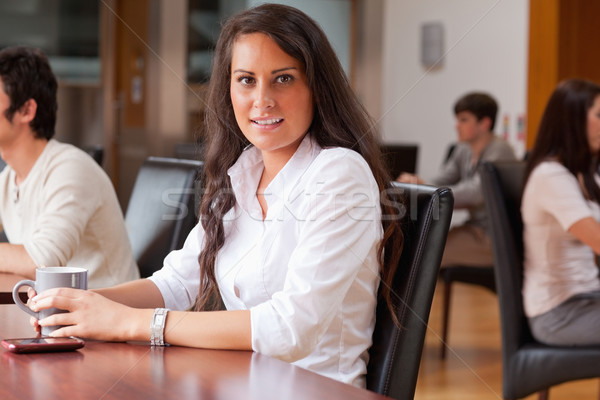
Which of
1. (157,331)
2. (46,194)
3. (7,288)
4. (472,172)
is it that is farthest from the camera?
(472,172)

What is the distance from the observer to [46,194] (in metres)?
1.89

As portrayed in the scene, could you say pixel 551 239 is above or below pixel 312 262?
below

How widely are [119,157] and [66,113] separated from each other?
22.6 inches

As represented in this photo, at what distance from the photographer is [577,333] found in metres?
2.22

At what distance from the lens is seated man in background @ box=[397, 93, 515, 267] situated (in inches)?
139

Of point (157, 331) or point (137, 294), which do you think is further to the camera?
point (137, 294)

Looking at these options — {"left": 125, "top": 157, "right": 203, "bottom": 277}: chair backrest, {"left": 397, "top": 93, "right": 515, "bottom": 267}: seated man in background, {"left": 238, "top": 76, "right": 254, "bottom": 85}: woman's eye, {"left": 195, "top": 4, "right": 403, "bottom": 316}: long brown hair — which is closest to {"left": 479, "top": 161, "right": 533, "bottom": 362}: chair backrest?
{"left": 125, "top": 157, "right": 203, "bottom": 277}: chair backrest

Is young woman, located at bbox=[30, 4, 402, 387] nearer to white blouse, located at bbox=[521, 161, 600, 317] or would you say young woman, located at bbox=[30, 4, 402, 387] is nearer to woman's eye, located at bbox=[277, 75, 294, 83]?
woman's eye, located at bbox=[277, 75, 294, 83]

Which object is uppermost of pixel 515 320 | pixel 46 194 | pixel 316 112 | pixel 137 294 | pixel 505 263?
pixel 316 112

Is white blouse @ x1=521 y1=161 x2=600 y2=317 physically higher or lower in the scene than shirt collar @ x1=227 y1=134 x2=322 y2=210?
lower

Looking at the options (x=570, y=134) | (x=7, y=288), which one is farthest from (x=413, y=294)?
(x=570, y=134)

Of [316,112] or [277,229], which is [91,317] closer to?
[277,229]

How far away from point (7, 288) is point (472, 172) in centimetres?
314

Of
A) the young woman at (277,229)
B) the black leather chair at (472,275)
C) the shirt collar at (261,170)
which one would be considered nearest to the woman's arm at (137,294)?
the young woman at (277,229)
